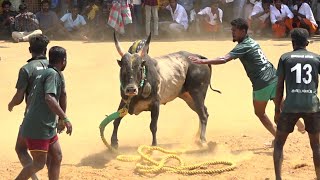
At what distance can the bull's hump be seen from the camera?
9.12 metres

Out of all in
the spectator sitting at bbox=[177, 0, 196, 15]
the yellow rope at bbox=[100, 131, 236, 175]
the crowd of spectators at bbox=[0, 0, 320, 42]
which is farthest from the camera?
the spectator sitting at bbox=[177, 0, 196, 15]

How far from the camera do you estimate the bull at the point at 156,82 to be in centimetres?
836

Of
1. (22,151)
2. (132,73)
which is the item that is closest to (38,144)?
(22,151)

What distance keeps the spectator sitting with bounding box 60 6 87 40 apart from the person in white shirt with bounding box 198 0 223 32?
353 cm

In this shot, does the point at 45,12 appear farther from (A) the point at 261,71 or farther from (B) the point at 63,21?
(A) the point at 261,71

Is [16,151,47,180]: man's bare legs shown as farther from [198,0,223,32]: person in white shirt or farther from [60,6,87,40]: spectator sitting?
[198,0,223,32]: person in white shirt

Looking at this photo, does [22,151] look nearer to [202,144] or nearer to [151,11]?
[202,144]

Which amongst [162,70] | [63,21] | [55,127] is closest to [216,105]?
[162,70]

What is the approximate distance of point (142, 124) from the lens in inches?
420

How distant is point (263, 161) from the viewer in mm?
8195

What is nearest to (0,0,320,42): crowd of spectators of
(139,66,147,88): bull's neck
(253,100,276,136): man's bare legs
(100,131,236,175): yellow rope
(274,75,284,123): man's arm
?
(139,66,147,88): bull's neck

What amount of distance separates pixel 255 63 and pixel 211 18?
9902 mm

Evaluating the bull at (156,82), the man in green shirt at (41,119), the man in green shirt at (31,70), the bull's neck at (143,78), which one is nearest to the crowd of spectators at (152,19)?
the bull at (156,82)

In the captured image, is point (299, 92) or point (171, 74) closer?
point (299, 92)
